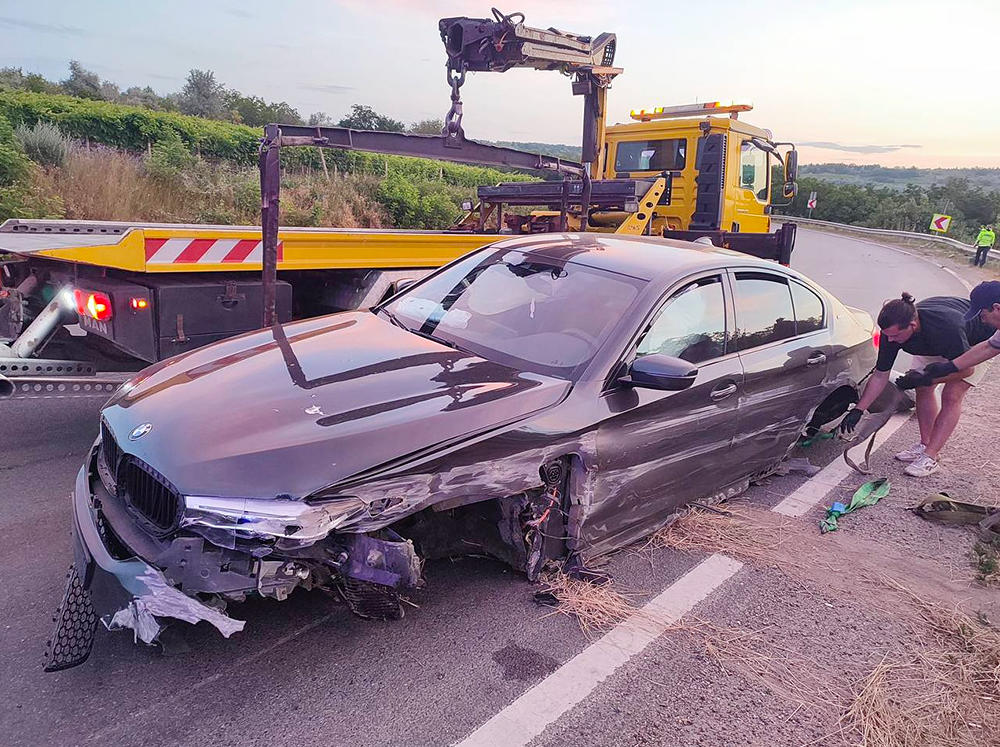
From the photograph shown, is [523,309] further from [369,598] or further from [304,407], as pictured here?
[369,598]

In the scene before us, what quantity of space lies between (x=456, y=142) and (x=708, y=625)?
387 cm

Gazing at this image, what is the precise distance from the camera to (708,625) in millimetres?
3109

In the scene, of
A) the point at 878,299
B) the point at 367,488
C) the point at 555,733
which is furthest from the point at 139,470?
the point at 878,299

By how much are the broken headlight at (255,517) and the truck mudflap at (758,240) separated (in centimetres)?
812

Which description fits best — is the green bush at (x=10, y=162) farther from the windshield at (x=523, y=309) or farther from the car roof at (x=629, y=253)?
the car roof at (x=629, y=253)

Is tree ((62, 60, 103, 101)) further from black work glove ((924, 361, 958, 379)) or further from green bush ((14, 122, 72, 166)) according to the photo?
black work glove ((924, 361, 958, 379))

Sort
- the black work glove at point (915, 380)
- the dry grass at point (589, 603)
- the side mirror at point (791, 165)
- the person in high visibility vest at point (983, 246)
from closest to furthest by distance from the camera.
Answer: the dry grass at point (589, 603) → the black work glove at point (915, 380) → the side mirror at point (791, 165) → the person in high visibility vest at point (983, 246)

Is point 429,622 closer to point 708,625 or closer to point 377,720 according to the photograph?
point 377,720

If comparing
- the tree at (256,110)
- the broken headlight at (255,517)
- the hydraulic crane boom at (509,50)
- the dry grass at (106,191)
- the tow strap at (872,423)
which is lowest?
the tow strap at (872,423)

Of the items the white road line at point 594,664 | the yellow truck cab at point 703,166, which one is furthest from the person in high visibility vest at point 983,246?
the white road line at point 594,664

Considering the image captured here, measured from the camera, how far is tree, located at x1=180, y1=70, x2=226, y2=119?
38188 mm

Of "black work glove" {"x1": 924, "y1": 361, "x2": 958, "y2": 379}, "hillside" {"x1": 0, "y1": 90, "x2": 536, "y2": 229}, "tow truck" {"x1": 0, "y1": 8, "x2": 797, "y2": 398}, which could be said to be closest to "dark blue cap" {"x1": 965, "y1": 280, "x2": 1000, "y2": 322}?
"black work glove" {"x1": 924, "y1": 361, "x2": 958, "y2": 379}

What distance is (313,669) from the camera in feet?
8.77

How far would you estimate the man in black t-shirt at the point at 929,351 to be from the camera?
491 centimetres
